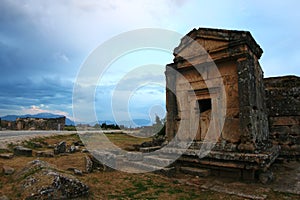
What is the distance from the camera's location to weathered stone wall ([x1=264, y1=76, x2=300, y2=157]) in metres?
9.91

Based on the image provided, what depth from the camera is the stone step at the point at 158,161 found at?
7.68m

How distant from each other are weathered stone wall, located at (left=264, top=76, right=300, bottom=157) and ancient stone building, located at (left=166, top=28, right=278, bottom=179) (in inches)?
86.9

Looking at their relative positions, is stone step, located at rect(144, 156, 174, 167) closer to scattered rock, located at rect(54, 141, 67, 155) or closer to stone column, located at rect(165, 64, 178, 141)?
stone column, located at rect(165, 64, 178, 141)

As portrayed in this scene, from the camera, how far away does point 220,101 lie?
7.95 metres

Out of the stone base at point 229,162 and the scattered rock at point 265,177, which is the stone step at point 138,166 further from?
the scattered rock at point 265,177

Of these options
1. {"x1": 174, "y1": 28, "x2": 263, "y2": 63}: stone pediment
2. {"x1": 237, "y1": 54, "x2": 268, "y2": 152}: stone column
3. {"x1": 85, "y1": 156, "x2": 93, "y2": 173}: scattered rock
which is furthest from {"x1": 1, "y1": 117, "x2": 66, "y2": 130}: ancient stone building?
{"x1": 237, "y1": 54, "x2": 268, "y2": 152}: stone column

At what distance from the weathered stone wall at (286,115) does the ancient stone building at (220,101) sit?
2207 mm

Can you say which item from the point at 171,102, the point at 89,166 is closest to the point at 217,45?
the point at 171,102

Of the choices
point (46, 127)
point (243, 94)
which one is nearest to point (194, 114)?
point (243, 94)

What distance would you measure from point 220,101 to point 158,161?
122 inches

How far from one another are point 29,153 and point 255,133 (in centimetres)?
932

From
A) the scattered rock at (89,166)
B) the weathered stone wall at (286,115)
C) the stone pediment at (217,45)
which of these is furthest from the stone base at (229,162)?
the weathered stone wall at (286,115)

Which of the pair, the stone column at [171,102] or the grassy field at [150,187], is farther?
the stone column at [171,102]

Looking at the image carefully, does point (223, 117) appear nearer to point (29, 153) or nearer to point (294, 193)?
point (294, 193)
